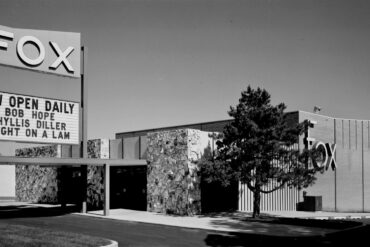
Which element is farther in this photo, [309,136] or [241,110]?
[309,136]

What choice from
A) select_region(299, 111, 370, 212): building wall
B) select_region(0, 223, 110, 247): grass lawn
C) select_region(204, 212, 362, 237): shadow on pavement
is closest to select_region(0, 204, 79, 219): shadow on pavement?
select_region(0, 223, 110, 247): grass lawn

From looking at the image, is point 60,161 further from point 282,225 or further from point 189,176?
point 282,225

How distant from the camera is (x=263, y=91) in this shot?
23.5 meters

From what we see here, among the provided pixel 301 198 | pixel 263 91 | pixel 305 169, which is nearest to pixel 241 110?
pixel 263 91

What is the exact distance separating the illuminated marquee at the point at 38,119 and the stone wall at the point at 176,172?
5.70 m

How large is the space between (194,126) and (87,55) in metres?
20.9

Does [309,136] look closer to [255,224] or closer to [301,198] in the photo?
[301,198]

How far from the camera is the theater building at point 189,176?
85.5 ft

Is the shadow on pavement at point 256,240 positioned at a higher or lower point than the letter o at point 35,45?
lower

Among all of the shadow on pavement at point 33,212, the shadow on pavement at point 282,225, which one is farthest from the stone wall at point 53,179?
the shadow on pavement at point 282,225

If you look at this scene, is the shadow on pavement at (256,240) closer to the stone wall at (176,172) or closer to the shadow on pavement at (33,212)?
the stone wall at (176,172)

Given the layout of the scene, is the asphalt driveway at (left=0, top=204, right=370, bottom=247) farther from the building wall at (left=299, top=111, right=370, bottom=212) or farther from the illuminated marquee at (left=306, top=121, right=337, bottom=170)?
the building wall at (left=299, top=111, right=370, bottom=212)

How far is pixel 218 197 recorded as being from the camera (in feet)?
91.0

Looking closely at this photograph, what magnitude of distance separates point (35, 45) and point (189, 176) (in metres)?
11.8
